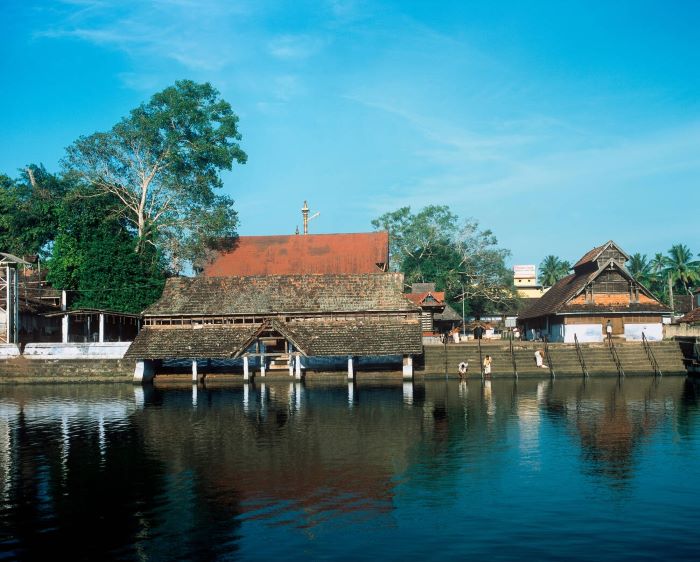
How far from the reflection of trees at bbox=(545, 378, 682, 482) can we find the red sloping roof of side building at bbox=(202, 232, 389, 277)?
19343mm

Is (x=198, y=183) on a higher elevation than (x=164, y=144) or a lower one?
lower

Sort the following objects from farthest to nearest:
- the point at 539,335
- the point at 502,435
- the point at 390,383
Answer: the point at 539,335 → the point at 390,383 → the point at 502,435

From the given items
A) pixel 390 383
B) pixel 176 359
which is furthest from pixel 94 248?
pixel 390 383

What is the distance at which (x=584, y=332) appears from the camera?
4397cm

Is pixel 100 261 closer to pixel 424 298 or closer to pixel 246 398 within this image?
pixel 246 398

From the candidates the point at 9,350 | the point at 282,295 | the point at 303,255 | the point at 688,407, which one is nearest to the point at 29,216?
the point at 9,350

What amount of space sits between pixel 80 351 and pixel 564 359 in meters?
31.1

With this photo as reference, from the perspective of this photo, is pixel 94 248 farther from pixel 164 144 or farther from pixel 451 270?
pixel 451 270

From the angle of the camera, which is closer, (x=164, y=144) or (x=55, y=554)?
(x=55, y=554)

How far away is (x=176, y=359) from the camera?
132 ft

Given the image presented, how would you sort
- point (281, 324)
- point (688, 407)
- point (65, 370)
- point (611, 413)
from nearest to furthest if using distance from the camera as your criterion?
point (611, 413) → point (688, 407) → point (281, 324) → point (65, 370)

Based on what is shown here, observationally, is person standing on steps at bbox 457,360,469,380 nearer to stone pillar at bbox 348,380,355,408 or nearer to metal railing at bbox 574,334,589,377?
stone pillar at bbox 348,380,355,408

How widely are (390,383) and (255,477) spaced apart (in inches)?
853

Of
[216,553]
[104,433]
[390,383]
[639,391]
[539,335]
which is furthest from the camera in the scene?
[539,335]
